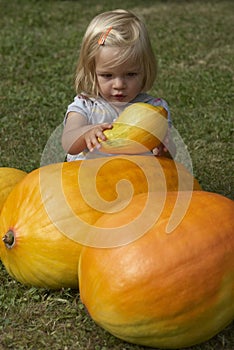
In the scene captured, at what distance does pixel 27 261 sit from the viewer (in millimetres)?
3053

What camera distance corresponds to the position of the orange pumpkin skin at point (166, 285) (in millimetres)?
2623

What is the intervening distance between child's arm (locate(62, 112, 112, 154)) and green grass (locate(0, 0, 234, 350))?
76 centimetres

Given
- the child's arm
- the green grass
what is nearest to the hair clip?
the child's arm

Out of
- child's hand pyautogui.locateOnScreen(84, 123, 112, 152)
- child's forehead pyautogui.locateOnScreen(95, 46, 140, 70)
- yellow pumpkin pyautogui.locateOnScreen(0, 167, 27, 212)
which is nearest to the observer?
child's hand pyautogui.locateOnScreen(84, 123, 112, 152)

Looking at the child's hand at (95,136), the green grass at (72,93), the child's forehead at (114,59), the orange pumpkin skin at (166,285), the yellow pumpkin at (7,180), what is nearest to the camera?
the orange pumpkin skin at (166,285)

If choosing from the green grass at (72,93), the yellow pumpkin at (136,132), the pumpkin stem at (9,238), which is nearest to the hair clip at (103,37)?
the yellow pumpkin at (136,132)

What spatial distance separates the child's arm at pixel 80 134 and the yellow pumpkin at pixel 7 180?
0.32 m

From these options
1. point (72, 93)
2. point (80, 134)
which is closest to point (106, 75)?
point (80, 134)

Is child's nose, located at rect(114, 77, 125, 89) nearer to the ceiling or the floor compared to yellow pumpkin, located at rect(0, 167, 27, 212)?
nearer to the ceiling

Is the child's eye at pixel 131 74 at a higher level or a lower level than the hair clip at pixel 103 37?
lower

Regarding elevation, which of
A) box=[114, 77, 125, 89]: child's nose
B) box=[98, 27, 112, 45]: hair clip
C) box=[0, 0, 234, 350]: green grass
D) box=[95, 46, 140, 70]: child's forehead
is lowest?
box=[0, 0, 234, 350]: green grass

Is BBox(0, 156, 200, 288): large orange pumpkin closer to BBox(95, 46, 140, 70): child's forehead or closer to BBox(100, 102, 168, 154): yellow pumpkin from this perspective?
BBox(100, 102, 168, 154): yellow pumpkin

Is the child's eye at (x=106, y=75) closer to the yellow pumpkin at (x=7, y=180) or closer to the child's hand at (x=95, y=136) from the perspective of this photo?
the child's hand at (x=95, y=136)

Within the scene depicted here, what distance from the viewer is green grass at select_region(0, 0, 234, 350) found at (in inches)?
115
